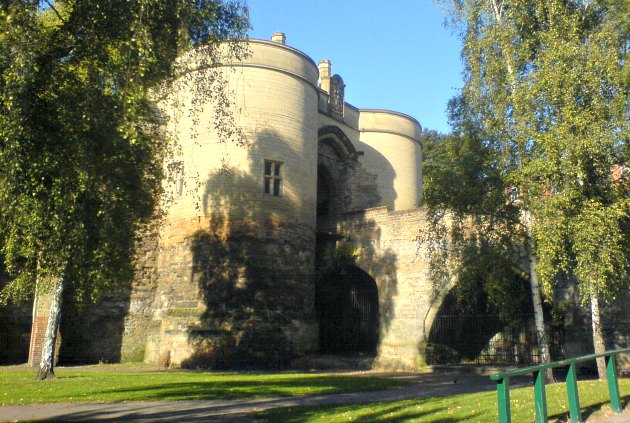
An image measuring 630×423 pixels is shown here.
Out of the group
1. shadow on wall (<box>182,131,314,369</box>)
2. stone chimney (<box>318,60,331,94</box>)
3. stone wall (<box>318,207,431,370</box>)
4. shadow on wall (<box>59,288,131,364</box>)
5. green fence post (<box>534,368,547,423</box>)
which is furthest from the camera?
stone chimney (<box>318,60,331,94</box>)

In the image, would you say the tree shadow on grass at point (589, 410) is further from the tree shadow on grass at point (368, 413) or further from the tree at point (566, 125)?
the tree at point (566, 125)

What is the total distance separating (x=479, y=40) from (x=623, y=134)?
4551 mm

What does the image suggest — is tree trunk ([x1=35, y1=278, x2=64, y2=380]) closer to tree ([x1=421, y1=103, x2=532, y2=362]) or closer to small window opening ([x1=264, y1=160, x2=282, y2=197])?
small window opening ([x1=264, y1=160, x2=282, y2=197])

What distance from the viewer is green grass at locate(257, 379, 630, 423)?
8.00 meters

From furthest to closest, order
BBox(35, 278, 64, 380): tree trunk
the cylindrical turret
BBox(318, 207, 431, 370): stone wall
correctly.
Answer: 1. the cylindrical turret
2. BBox(318, 207, 431, 370): stone wall
3. BBox(35, 278, 64, 380): tree trunk

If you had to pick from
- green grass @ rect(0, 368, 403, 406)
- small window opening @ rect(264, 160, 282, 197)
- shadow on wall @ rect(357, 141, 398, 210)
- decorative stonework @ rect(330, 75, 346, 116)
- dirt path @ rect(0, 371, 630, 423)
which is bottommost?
dirt path @ rect(0, 371, 630, 423)

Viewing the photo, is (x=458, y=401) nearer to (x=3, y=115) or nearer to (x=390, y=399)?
(x=390, y=399)

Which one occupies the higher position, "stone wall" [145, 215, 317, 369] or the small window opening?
the small window opening

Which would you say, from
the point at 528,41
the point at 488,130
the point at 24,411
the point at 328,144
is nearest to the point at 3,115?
the point at 24,411

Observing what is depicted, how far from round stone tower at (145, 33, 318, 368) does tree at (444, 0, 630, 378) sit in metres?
7.94

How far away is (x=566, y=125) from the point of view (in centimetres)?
1199

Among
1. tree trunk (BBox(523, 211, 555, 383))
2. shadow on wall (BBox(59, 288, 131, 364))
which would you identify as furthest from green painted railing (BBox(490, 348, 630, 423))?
shadow on wall (BBox(59, 288, 131, 364))

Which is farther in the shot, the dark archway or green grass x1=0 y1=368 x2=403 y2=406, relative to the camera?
the dark archway

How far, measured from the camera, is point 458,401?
9.67 m
